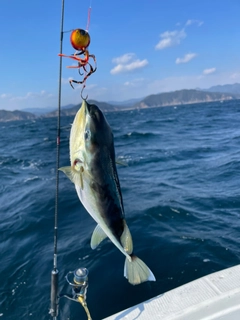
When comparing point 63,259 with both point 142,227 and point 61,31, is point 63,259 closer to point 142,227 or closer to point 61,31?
point 142,227

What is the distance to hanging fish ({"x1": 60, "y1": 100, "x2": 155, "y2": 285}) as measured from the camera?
2475 millimetres

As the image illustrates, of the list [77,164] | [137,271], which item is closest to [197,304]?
[137,271]

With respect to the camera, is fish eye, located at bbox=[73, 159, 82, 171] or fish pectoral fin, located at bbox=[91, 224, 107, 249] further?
fish pectoral fin, located at bbox=[91, 224, 107, 249]

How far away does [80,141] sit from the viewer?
8.17ft

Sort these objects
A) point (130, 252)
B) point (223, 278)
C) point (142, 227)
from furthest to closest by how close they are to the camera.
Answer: point (142, 227)
point (223, 278)
point (130, 252)

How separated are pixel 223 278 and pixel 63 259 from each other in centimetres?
441

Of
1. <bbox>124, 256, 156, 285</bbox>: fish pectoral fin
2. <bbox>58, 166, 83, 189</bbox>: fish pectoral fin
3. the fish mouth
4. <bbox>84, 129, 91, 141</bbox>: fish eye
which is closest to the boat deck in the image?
<bbox>124, 256, 156, 285</bbox>: fish pectoral fin

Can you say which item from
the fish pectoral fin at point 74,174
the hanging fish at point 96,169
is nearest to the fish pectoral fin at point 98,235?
the hanging fish at point 96,169

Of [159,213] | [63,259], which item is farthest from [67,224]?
[159,213]

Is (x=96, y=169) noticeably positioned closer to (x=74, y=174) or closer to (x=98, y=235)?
(x=74, y=174)

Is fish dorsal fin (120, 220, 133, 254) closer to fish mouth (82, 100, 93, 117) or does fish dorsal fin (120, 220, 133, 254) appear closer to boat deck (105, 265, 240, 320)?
fish mouth (82, 100, 93, 117)

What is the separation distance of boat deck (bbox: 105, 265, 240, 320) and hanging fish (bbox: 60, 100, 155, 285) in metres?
1.76

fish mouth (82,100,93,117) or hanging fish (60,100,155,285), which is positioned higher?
fish mouth (82,100,93,117)

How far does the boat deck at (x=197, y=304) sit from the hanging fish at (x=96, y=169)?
1.76 meters
